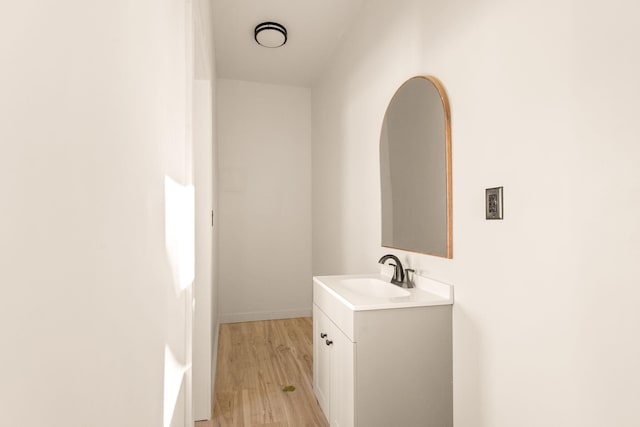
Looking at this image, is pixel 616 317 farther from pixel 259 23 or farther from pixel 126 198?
pixel 259 23

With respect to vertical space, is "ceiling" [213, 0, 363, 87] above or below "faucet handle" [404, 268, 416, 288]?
above

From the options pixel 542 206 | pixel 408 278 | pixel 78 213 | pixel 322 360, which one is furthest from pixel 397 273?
pixel 78 213

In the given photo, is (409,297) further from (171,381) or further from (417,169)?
(171,381)

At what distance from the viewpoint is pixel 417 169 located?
75.0 inches

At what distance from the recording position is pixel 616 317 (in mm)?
975

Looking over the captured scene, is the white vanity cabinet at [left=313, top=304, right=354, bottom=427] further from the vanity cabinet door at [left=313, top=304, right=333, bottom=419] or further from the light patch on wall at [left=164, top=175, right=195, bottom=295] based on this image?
the light patch on wall at [left=164, top=175, right=195, bottom=295]

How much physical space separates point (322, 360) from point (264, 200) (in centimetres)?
224

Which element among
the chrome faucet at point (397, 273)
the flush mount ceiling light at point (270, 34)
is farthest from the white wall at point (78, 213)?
the flush mount ceiling light at point (270, 34)

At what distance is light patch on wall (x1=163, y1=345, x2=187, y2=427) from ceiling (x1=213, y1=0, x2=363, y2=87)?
2.35m

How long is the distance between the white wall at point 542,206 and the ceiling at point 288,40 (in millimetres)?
978

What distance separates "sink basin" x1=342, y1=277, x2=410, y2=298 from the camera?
2004 mm

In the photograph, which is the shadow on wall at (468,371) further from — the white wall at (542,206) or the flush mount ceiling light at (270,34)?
the flush mount ceiling light at (270,34)

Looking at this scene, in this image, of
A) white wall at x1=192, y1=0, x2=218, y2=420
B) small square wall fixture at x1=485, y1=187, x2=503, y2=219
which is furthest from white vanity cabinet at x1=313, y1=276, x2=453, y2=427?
white wall at x1=192, y1=0, x2=218, y2=420

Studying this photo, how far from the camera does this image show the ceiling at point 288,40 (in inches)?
102
